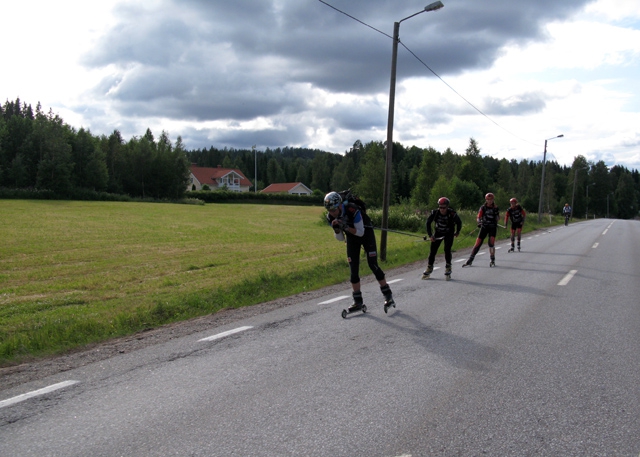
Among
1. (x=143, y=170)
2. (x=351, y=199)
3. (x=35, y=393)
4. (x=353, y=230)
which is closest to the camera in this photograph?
(x=35, y=393)

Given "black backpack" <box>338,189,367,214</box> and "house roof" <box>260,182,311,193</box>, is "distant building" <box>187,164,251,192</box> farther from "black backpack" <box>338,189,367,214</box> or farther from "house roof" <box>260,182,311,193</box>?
"black backpack" <box>338,189,367,214</box>

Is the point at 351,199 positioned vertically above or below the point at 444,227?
above

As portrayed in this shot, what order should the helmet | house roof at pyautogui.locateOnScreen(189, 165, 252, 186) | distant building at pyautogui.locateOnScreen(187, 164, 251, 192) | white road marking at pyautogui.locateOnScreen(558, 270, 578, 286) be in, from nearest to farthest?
the helmet < white road marking at pyautogui.locateOnScreen(558, 270, 578, 286) < distant building at pyautogui.locateOnScreen(187, 164, 251, 192) < house roof at pyautogui.locateOnScreen(189, 165, 252, 186)

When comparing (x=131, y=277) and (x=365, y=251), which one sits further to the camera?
(x=131, y=277)

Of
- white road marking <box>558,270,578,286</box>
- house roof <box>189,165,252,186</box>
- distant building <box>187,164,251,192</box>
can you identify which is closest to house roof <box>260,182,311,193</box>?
distant building <box>187,164,251,192</box>

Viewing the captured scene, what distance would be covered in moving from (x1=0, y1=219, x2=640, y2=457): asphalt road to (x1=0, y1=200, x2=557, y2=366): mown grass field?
1.90 m

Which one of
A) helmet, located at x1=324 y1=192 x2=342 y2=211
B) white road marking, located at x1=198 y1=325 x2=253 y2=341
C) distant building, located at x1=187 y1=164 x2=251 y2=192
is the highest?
distant building, located at x1=187 y1=164 x2=251 y2=192

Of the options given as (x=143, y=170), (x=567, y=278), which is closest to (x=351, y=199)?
(x=567, y=278)

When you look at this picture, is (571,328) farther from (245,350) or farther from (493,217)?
(493,217)

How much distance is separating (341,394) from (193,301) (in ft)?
18.6

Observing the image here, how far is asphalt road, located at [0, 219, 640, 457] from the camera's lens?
3.57 metres

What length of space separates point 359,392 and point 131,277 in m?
11.1

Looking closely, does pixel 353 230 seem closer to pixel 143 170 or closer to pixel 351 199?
pixel 351 199

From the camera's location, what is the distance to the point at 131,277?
46.3 ft
